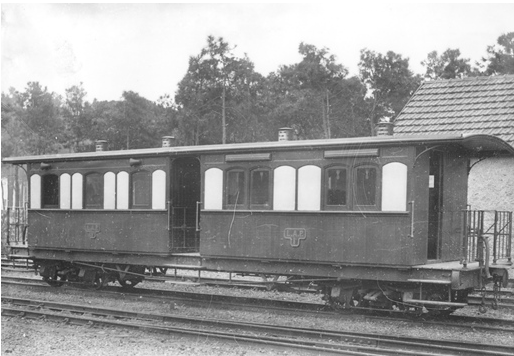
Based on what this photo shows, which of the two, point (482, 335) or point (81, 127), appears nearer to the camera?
point (482, 335)

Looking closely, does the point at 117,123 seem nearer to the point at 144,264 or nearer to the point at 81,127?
the point at 81,127

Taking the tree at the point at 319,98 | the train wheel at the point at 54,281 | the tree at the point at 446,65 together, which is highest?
the tree at the point at 446,65

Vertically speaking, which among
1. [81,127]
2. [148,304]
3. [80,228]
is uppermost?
[81,127]

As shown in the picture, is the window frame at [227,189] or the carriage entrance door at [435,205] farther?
the window frame at [227,189]

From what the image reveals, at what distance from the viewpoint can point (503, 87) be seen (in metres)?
18.9

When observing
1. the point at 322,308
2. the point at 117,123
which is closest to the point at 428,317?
the point at 322,308

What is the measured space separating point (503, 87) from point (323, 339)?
12.1 m

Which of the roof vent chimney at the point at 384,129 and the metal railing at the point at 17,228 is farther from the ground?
the roof vent chimney at the point at 384,129

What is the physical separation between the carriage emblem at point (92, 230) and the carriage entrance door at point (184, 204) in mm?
2111

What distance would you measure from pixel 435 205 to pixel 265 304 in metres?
4.03

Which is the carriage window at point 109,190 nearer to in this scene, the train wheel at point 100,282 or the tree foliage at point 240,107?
the train wheel at point 100,282

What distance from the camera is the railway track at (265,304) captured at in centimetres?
1095

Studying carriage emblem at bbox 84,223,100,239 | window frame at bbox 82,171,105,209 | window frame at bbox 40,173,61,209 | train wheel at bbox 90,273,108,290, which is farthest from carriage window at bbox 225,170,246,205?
window frame at bbox 40,173,61,209

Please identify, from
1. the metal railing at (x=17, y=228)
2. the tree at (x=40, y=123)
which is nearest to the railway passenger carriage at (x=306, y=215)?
the metal railing at (x=17, y=228)
